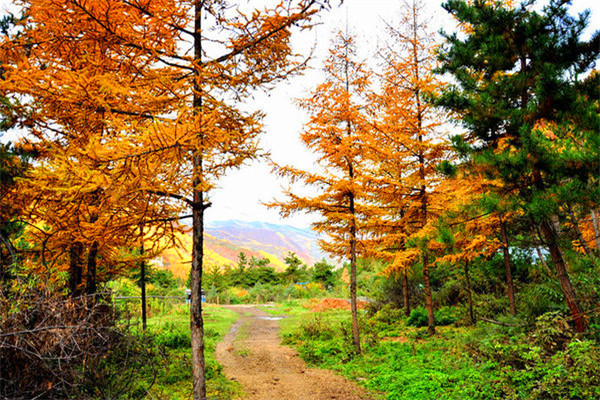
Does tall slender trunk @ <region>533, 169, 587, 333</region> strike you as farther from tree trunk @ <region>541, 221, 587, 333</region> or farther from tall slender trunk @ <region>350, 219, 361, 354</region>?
tall slender trunk @ <region>350, 219, 361, 354</region>

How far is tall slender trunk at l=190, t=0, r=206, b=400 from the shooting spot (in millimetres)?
5336

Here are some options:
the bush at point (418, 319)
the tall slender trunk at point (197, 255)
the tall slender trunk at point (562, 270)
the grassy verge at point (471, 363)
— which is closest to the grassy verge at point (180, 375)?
the tall slender trunk at point (197, 255)

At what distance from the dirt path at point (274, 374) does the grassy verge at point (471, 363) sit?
1.50ft

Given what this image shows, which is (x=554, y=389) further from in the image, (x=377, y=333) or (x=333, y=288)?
(x=333, y=288)

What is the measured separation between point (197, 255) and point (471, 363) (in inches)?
234

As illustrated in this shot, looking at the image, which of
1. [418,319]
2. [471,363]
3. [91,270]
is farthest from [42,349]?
[418,319]

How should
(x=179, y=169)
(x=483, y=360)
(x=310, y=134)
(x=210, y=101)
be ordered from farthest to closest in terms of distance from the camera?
1. (x=310, y=134)
2. (x=483, y=360)
3. (x=210, y=101)
4. (x=179, y=169)

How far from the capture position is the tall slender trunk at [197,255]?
17.5ft

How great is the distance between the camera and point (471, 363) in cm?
666

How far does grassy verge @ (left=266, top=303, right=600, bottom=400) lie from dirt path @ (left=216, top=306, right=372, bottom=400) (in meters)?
0.46

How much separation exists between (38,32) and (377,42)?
9.69 metres

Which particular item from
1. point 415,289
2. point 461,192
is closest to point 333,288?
point 415,289

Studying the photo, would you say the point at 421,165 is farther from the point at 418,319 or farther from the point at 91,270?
the point at 91,270

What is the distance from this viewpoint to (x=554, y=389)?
183 inches
